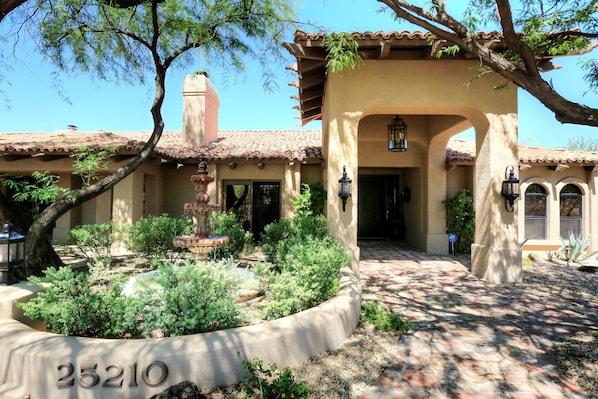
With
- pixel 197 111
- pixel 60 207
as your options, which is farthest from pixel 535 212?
pixel 60 207

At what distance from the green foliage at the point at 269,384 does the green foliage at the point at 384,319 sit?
6.47 feet

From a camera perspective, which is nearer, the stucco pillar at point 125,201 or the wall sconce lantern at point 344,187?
the wall sconce lantern at point 344,187

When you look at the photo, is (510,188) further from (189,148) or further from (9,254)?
(189,148)

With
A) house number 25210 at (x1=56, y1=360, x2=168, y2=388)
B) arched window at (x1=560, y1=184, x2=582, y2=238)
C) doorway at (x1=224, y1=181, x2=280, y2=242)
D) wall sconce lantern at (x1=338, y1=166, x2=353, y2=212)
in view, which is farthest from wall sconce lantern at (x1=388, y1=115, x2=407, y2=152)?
house number 25210 at (x1=56, y1=360, x2=168, y2=388)

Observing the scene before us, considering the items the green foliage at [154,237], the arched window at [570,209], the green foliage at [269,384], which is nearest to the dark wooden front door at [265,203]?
the green foliage at [154,237]

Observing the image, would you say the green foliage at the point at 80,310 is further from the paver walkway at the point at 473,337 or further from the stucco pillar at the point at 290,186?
the stucco pillar at the point at 290,186

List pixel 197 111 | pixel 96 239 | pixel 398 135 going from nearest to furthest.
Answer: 1. pixel 96 239
2. pixel 398 135
3. pixel 197 111

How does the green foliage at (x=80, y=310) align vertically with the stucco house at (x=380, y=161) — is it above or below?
below

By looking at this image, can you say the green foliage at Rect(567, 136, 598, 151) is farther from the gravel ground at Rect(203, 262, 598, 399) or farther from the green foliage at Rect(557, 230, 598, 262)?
the gravel ground at Rect(203, 262, 598, 399)

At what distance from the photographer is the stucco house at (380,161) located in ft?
23.3

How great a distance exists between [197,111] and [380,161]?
25.6ft

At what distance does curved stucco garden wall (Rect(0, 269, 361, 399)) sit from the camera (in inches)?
111

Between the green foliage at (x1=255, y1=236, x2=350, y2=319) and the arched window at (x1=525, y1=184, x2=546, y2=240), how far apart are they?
9723 millimetres

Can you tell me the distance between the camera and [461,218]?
10586mm
